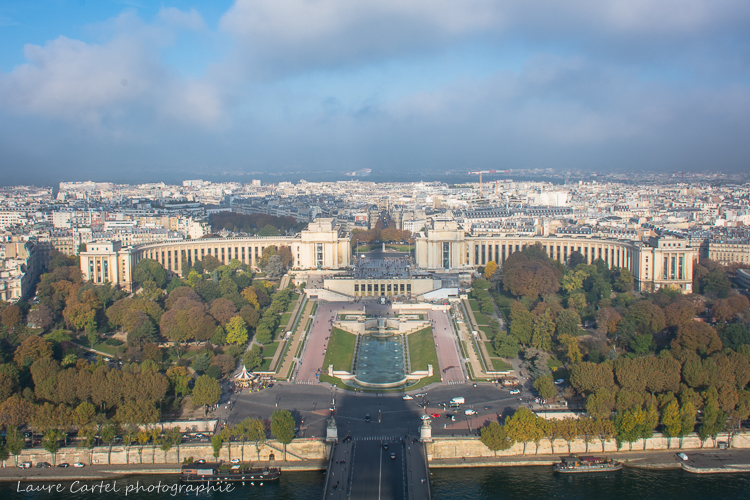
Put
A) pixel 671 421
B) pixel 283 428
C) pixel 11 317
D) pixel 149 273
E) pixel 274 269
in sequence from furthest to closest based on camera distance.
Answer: pixel 274 269
pixel 149 273
pixel 11 317
pixel 671 421
pixel 283 428

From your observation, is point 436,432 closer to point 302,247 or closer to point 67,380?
point 67,380

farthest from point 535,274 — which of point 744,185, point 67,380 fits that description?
point 744,185

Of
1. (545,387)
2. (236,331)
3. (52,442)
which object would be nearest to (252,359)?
(236,331)

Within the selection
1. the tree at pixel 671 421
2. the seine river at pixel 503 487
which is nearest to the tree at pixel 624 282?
the tree at pixel 671 421

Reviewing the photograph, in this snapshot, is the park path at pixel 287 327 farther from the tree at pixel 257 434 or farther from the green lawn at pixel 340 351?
the tree at pixel 257 434

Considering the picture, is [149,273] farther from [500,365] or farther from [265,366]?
[500,365]

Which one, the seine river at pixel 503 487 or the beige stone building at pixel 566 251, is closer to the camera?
the seine river at pixel 503 487
